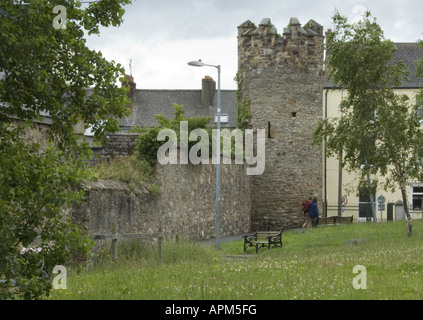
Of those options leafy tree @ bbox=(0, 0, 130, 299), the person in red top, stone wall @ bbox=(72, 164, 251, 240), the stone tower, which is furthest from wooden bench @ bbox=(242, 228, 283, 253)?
leafy tree @ bbox=(0, 0, 130, 299)

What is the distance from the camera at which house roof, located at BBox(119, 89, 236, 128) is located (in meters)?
58.4

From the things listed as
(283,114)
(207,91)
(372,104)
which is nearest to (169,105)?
(207,91)

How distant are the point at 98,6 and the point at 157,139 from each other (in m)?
17.6

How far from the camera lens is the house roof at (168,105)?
192 feet

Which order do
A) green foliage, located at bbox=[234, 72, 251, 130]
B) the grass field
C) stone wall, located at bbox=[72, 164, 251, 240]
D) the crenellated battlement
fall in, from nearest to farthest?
the grass field
stone wall, located at bbox=[72, 164, 251, 240]
the crenellated battlement
green foliage, located at bbox=[234, 72, 251, 130]

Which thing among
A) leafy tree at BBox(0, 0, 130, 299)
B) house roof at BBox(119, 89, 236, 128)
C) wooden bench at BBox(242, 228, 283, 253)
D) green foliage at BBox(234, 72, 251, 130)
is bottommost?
wooden bench at BBox(242, 228, 283, 253)

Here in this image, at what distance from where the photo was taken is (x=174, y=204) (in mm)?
28688

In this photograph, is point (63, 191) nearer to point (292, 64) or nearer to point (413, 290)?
point (413, 290)

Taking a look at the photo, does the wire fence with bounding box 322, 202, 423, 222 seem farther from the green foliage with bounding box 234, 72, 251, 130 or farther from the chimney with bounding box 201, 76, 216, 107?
the chimney with bounding box 201, 76, 216, 107

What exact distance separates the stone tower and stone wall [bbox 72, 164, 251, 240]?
150cm

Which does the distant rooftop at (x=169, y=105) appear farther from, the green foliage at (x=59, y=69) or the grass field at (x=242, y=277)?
the green foliage at (x=59, y=69)

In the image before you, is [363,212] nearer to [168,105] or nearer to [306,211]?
[306,211]

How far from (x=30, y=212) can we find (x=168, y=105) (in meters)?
50.5

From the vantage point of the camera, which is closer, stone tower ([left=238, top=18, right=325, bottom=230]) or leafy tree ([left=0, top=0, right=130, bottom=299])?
leafy tree ([left=0, top=0, right=130, bottom=299])
